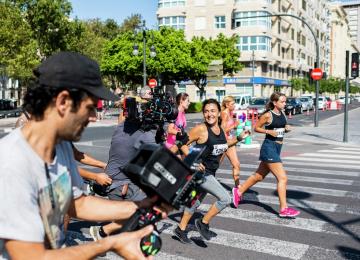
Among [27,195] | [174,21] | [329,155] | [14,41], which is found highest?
[174,21]

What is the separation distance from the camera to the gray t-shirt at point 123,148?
4.89m

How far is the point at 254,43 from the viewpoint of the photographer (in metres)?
57.2

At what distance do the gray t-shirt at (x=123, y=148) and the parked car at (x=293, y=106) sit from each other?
35.7 meters

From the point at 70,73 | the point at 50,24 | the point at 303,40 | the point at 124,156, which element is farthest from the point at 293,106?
the point at 303,40

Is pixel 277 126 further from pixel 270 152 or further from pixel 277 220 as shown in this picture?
pixel 277 220

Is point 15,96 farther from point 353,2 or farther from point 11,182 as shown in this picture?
point 353,2

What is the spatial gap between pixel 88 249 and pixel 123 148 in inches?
123

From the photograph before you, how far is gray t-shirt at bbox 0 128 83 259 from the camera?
1.67 meters

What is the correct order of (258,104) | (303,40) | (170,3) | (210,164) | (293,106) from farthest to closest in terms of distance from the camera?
(303,40) → (170,3) → (293,106) → (258,104) → (210,164)

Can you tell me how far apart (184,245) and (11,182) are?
4.00m

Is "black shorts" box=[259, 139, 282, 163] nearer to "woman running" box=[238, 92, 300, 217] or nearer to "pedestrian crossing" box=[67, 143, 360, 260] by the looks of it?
"woman running" box=[238, 92, 300, 217]

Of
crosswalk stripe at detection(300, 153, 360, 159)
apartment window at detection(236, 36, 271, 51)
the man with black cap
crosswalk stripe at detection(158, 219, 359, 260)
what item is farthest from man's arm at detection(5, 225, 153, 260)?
apartment window at detection(236, 36, 271, 51)

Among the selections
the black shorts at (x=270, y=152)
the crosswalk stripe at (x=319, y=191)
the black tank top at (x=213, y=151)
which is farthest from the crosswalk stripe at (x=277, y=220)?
the crosswalk stripe at (x=319, y=191)

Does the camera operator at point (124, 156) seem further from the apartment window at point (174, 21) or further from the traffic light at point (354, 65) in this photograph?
the apartment window at point (174, 21)
